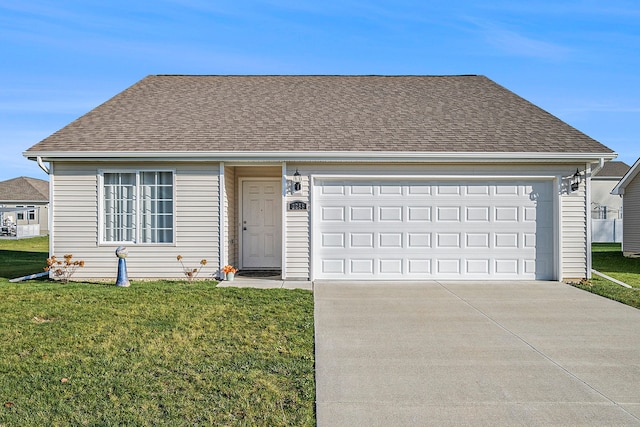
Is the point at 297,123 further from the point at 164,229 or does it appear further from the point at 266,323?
the point at 266,323

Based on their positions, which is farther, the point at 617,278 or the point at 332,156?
the point at 617,278

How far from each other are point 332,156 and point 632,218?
15.6m

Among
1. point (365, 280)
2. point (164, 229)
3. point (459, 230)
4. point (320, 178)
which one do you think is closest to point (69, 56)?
point (164, 229)

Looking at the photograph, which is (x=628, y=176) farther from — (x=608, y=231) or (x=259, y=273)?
(x=259, y=273)

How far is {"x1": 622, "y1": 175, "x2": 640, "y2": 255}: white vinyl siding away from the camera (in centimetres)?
1939

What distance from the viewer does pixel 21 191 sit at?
39531mm

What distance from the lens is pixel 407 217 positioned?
34.7 feet

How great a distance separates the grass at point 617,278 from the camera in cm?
890

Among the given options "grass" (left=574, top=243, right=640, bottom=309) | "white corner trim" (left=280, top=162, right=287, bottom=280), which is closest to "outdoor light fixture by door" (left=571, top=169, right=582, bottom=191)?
"grass" (left=574, top=243, right=640, bottom=309)

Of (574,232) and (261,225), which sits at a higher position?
(261,225)

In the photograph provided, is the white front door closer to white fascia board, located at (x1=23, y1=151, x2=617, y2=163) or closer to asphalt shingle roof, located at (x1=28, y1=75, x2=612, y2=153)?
asphalt shingle roof, located at (x1=28, y1=75, x2=612, y2=153)

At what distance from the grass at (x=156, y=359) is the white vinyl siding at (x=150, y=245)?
1.99 metres

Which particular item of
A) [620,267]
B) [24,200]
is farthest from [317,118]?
[24,200]

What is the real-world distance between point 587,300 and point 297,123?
675 centimetres
